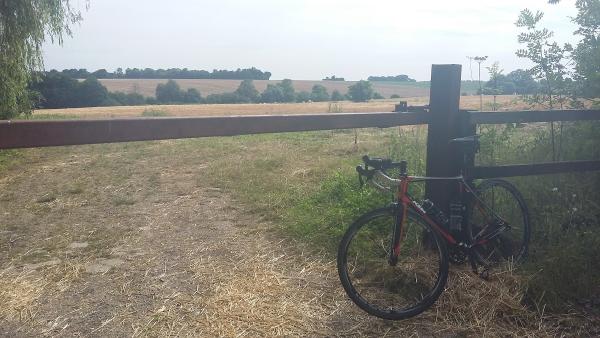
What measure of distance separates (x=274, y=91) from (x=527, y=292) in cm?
5776

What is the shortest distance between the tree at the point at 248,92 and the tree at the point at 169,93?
700 centimetres

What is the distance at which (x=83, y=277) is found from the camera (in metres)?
4.34

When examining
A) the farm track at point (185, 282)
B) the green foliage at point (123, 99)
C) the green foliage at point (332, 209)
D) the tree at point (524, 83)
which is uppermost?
the green foliage at point (123, 99)

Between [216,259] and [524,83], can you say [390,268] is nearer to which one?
[216,259]

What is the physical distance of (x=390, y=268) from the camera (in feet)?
13.1

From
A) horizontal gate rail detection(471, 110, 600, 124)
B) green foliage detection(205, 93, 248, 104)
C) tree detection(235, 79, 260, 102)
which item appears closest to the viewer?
horizontal gate rail detection(471, 110, 600, 124)

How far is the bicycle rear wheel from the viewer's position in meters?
3.87

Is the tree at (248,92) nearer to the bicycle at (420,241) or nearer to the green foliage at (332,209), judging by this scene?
the green foliage at (332,209)

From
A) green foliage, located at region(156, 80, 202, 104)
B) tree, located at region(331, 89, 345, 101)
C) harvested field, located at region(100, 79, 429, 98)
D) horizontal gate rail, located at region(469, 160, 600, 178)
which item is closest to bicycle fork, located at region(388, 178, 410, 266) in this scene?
horizontal gate rail, located at region(469, 160, 600, 178)

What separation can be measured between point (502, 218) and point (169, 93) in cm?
5829

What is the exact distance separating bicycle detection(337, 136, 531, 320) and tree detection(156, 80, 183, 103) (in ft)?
183

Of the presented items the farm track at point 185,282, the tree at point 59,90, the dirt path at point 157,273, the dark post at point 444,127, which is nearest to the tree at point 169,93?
the tree at point 59,90

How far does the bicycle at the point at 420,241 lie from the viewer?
3.41 metres

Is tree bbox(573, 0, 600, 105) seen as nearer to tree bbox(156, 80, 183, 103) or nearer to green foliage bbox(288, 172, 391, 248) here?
green foliage bbox(288, 172, 391, 248)
